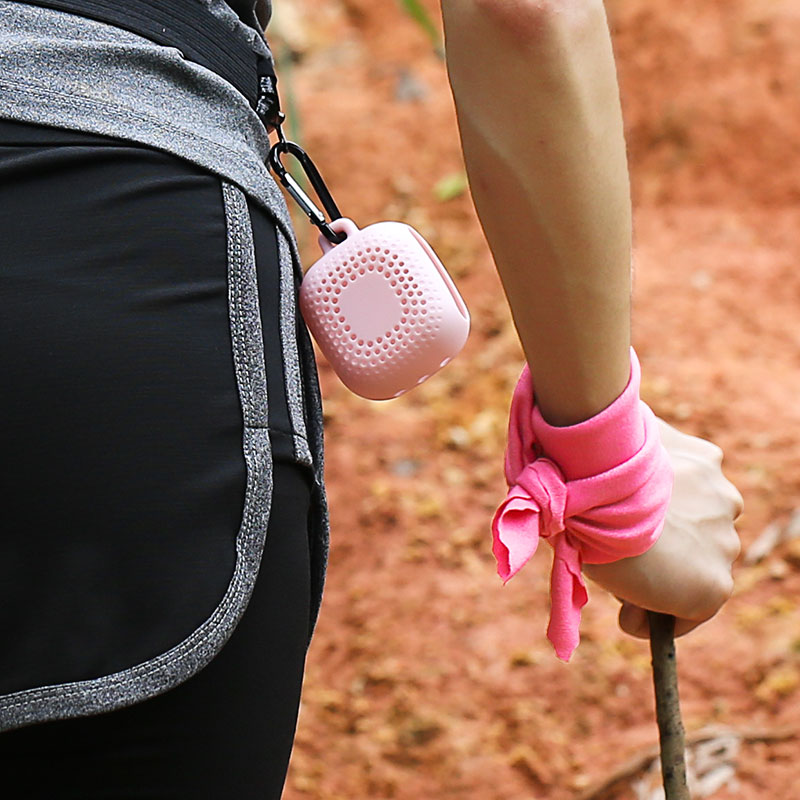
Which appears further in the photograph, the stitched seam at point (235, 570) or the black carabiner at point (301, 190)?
the black carabiner at point (301, 190)

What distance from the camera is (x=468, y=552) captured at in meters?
2.19

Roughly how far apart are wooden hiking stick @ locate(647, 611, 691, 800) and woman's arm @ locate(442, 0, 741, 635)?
304 mm

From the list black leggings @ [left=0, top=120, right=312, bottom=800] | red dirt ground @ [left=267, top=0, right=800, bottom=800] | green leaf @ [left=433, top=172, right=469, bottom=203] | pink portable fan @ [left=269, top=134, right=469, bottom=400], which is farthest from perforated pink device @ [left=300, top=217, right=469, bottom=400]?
green leaf @ [left=433, top=172, right=469, bottom=203]

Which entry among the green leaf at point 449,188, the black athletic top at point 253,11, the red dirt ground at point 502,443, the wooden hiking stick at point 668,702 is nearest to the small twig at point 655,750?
the red dirt ground at point 502,443

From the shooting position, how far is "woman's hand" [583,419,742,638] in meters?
0.75

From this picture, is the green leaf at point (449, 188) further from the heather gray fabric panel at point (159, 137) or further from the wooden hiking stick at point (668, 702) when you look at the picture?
the heather gray fabric panel at point (159, 137)

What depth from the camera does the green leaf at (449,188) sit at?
3.18m

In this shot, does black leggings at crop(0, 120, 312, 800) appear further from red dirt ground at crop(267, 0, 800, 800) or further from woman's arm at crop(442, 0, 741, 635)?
red dirt ground at crop(267, 0, 800, 800)

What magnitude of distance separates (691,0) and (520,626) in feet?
6.78

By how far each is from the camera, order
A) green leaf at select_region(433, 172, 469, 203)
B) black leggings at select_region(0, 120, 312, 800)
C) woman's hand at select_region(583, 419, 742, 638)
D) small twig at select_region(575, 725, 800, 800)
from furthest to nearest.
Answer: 1. green leaf at select_region(433, 172, 469, 203)
2. small twig at select_region(575, 725, 800, 800)
3. woman's hand at select_region(583, 419, 742, 638)
4. black leggings at select_region(0, 120, 312, 800)

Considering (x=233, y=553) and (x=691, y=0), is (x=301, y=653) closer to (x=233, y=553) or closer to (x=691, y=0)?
(x=233, y=553)

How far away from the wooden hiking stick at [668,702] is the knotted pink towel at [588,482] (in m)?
0.22

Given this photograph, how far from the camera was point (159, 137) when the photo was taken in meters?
0.56

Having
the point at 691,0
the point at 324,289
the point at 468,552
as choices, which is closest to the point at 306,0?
the point at 691,0
